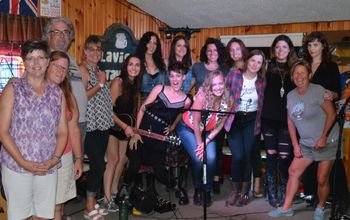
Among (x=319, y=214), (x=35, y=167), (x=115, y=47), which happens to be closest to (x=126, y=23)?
(x=115, y=47)

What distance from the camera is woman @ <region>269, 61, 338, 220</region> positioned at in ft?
11.5

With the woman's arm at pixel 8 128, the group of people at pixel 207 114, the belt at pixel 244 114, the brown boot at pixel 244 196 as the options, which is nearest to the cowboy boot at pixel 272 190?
the group of people at pixel 207 114

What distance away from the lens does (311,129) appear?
3535mm

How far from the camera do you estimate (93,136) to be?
3455 millimetres

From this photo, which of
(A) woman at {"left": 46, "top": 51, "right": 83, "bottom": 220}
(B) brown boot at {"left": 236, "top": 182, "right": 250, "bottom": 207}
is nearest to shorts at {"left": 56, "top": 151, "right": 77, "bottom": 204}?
(A) woman at {"left": 46, "top": 51, "right": 83, "bottom": 220}

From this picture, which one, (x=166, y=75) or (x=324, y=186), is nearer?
(x=324, y=186)

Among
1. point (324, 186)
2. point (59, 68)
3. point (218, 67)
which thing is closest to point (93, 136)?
point (59, 68)

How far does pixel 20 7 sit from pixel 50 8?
356mm

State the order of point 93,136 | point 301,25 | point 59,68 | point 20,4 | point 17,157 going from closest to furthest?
point 17,157
point 59,68
point 93,136
point 20,4
point 301,25

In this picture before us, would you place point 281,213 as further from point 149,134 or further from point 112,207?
point 112,207

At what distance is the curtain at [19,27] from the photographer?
3.90m

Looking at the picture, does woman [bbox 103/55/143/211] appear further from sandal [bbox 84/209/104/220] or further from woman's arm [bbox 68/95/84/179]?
woman's arm [bbox 68/95/84/179]

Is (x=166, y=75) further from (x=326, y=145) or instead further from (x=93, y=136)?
(x=326, y=145)

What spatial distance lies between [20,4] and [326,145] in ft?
9.94
